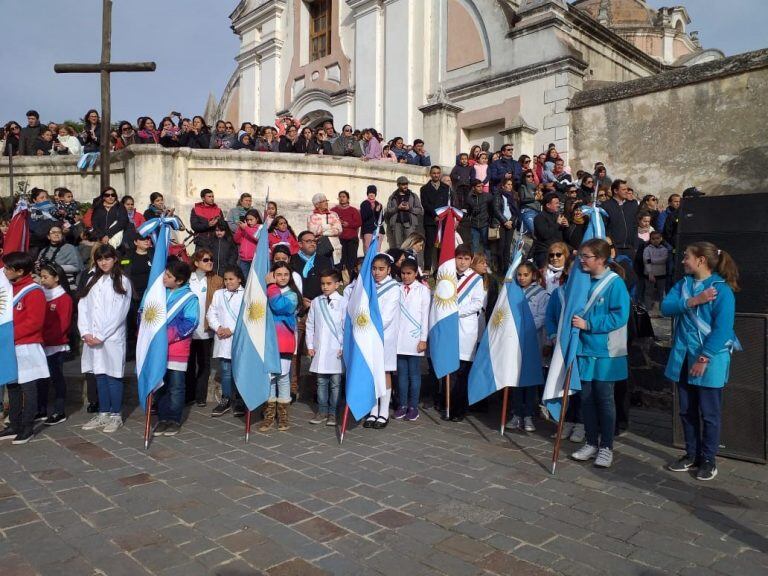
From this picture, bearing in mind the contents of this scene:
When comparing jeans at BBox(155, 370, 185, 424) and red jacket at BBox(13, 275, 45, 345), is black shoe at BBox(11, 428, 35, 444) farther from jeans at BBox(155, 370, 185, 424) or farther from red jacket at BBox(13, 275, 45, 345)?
jeans at BBox(155, 370, 185, 424)

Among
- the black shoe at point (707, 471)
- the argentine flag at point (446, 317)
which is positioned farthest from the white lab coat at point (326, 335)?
the black shoe at point (707, 471)

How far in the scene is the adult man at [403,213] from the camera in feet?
36.3

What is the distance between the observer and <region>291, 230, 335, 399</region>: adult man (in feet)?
24.6

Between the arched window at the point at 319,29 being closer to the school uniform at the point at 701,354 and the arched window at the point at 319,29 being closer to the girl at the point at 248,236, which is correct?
the girl at the point at 248,236

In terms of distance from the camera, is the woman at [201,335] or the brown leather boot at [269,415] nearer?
the brown leather boot at [269,415]

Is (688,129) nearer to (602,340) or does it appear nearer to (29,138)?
(602,340)

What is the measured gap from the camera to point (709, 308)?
15.9 feet

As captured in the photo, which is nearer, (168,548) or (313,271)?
(168,548)

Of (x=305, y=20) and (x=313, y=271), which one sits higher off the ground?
(x=305, y=20)

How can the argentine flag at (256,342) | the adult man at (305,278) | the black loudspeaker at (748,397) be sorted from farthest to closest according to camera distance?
the adult man at (305,278) → the argentine flag at (256,342) → the black loudspeaker at (748,397)

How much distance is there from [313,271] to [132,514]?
172 inches

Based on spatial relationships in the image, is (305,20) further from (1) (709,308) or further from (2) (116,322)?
(1) (709,308)

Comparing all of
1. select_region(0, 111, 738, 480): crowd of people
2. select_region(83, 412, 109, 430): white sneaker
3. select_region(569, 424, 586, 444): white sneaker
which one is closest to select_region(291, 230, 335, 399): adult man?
select_region(0, 111, 738, 480): crowd of people

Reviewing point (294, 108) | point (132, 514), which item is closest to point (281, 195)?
point (132, 514)
